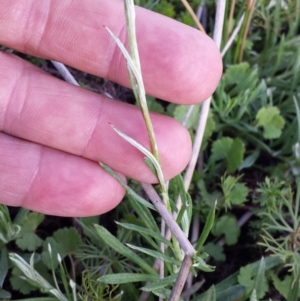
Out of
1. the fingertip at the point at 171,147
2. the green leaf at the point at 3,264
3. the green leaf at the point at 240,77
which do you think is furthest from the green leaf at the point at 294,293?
the green leaf at the point at 3,264

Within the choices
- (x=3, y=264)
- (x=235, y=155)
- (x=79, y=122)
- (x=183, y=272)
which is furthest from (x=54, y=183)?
(x=235, y=155)

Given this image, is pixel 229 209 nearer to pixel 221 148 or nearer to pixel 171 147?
pixel 221 148

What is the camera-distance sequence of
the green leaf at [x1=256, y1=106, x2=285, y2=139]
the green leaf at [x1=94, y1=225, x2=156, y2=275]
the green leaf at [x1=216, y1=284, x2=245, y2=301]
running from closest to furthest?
the green leaf at [x1=94, y1=225, x2=156, y2=275] → the green leaf at [x1=216, y1=284, x2=245, y2=301] → the green leaf at [x1=256, y1=106, x2=285, y2=139]

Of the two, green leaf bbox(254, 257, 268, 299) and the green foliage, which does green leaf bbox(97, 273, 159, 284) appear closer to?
green leaf bbox(254, 257, 268, 299)

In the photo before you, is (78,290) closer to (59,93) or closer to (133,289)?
(133,289)

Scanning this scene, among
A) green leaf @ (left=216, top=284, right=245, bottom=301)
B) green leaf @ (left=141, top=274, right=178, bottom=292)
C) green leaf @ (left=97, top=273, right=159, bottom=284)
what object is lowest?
green leaf @ (left=216, top=284, right=245, bottom=301)

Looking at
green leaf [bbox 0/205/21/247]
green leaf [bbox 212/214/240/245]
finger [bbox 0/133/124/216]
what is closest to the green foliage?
green leaf [bbox 212/214/240/245]
